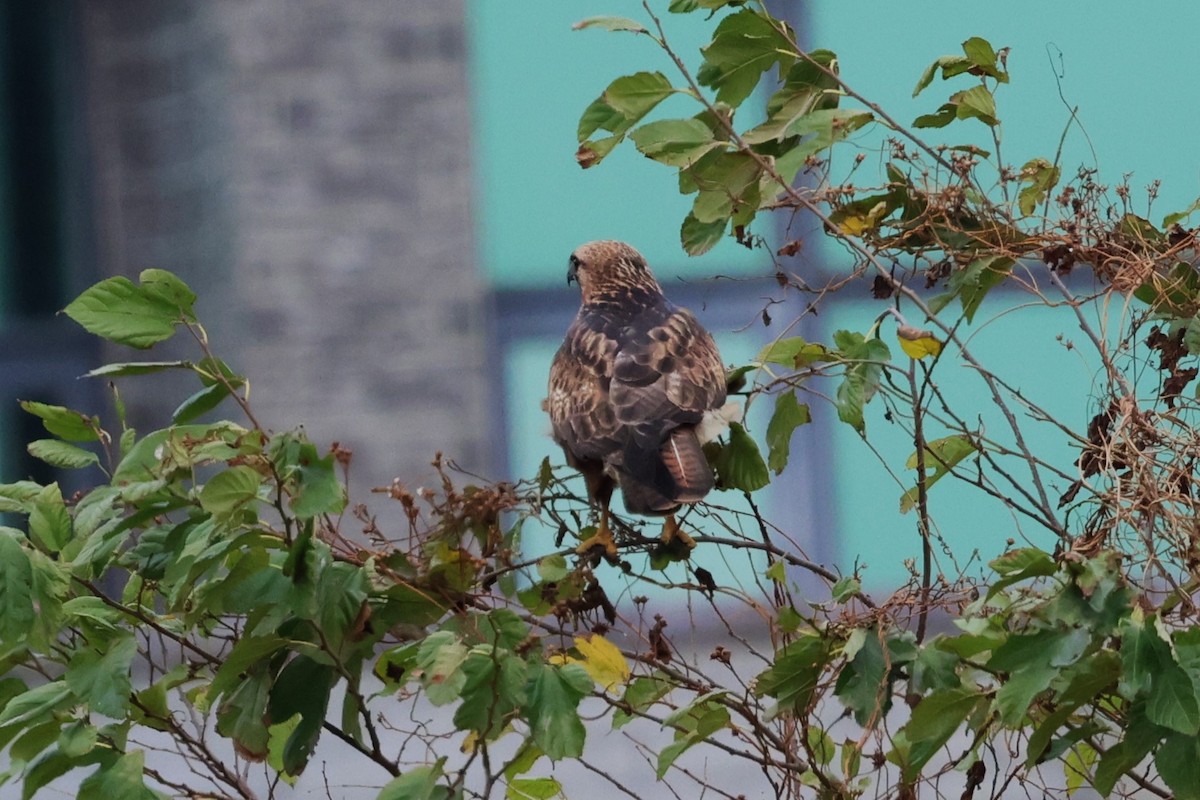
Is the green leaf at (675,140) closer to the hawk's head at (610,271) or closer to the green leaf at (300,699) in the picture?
the green leaf at (300,699)

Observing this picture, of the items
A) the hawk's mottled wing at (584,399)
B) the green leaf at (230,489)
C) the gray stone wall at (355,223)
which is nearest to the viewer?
the green leaf at (230,489)

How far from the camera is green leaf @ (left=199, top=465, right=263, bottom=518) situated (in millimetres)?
1168

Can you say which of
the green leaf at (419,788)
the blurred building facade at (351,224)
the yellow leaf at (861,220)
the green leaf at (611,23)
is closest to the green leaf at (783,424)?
the yellow leaf at (861,220)

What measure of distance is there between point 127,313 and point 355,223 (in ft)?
9.25

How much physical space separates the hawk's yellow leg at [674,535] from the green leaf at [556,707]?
37cm

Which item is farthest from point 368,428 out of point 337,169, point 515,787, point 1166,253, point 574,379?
point 1166,253

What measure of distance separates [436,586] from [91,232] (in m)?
3.28

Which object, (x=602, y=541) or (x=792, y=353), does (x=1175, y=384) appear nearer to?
(x=792, y=353)

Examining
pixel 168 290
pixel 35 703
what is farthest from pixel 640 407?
pixel 35 703

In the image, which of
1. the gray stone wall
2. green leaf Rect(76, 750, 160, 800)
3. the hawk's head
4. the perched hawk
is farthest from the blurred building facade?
green leaf Rect(76, 750, 160, 800)

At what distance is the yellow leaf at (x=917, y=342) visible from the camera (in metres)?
1.32

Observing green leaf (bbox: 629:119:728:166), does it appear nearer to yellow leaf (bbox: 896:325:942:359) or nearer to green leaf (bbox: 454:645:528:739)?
yellow leaf (bbox: 896:325:942:359)

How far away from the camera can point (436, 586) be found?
128 centimetres

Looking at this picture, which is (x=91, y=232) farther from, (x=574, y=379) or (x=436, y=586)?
(x=436, y=586)
